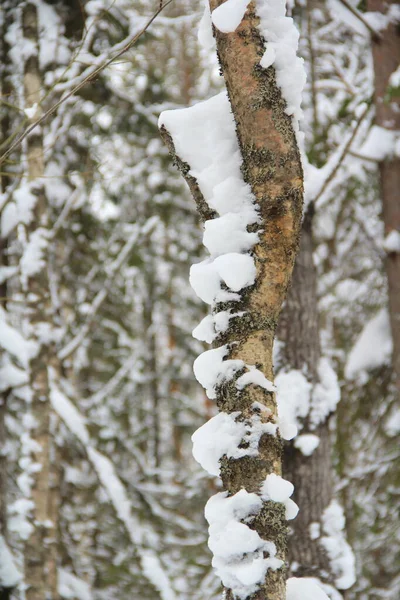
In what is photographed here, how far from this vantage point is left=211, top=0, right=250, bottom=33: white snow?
4.70 feet

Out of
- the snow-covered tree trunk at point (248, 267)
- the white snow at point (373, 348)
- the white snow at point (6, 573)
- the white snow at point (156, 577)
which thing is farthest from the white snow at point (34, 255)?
the white snow at point (373, 348)

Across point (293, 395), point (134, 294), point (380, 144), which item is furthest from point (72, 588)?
point (380, 144)

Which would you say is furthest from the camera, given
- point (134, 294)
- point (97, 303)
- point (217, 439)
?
point (134, 294)

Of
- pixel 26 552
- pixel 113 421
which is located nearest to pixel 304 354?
pixel 26 552

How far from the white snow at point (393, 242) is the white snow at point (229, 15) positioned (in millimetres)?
2591

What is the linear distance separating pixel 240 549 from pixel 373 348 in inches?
124

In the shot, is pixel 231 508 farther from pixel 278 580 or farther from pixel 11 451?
pixel 11 451

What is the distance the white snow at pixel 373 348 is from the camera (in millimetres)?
4059

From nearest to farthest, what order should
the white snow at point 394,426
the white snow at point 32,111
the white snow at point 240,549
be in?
the white snow at point 240,549
the white snow at point 32,111
the white snow at point 394,426

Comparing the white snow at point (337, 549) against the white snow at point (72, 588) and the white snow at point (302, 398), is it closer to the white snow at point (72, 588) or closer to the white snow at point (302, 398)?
the white snow at point (302, 398)

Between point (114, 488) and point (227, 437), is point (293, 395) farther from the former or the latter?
point (114, 488)

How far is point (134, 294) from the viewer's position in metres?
8.04

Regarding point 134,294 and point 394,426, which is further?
point 134,294

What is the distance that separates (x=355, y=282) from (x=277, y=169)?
5405 millimetres
